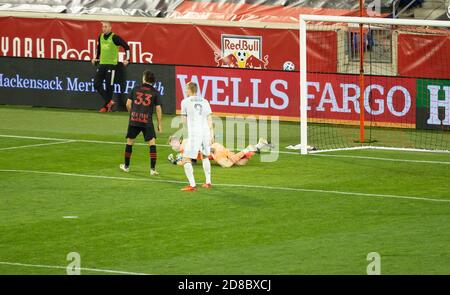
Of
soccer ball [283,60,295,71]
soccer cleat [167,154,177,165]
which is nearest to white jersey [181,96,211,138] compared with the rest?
soccer cleat [167,154,177,165]

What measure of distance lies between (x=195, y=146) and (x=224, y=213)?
2.26m

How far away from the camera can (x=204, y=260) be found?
52.8 feet

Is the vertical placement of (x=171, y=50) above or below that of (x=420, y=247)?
above

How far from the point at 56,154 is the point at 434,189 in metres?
8.84

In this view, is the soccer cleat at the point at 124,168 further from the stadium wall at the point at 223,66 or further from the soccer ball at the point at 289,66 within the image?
the soccer ball at the point at 289,66

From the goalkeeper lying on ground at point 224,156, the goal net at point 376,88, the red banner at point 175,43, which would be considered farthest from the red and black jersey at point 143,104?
the red banner at point 175,43

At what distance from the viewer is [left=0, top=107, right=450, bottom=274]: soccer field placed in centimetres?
1614

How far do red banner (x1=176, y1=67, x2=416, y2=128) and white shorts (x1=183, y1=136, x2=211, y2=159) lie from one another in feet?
29.6

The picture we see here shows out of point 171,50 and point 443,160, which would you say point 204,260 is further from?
point 171,50

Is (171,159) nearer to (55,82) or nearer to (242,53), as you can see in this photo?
(242,53)

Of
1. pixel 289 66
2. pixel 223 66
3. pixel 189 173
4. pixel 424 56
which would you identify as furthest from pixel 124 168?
pixel 424 56

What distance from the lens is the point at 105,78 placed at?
3331 centimetres

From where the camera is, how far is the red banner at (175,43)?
3256 centimetres
